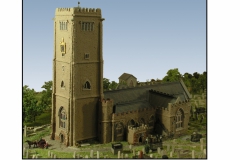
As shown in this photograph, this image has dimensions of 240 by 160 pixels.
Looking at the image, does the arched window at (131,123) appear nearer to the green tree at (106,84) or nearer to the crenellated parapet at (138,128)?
the crenellated parapet at (138,128)

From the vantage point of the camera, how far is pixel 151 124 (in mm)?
48438

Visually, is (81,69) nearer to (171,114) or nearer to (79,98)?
(79,98)

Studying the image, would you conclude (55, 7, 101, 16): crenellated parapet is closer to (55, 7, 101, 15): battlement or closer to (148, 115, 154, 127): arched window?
(55, 7, 101, 15): battlement

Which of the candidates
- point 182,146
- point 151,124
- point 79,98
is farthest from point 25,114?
point 182,146

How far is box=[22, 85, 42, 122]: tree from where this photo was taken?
1859 inches

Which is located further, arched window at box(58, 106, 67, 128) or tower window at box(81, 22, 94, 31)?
arched window at box(58, 106, 67, 128)

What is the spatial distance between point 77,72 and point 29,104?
337 inches

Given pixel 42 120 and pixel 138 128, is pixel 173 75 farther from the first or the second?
pixel 42 120

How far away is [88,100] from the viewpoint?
4400cm

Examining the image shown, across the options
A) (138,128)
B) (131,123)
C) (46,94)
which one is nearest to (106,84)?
(46,94)

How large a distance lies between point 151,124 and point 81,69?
37.2ft

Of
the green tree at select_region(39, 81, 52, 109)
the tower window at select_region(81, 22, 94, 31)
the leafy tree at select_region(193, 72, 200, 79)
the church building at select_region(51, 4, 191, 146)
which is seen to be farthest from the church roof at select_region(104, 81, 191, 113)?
the tower window at select_region(81, 22, 94, 31)

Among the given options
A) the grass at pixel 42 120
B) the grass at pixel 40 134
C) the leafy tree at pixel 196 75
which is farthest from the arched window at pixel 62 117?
the leafy tree at pixel 196 75

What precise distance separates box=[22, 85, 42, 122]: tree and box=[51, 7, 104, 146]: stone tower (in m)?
3.82
